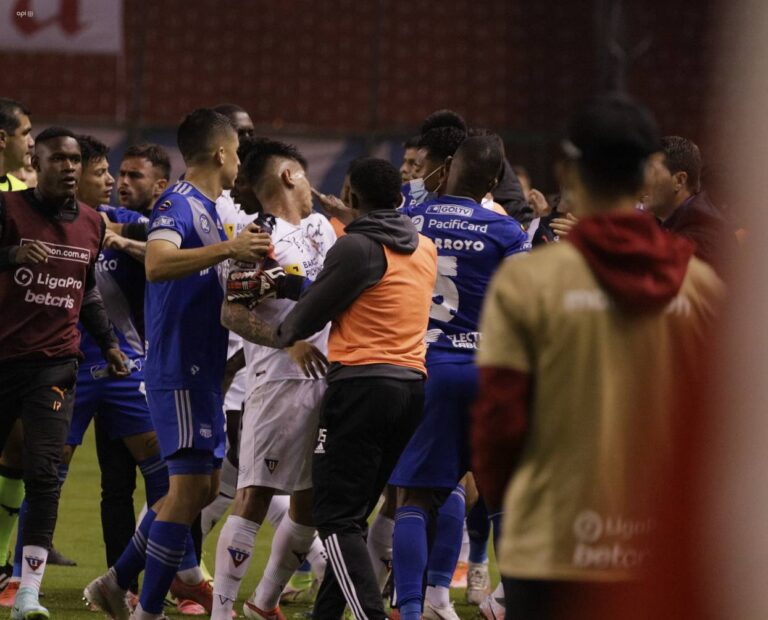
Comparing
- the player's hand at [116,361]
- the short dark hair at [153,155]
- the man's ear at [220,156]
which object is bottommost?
the player's hand at [116,361]

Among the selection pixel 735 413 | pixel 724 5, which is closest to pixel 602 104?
pixel 735 413

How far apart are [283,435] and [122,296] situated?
6.13 feet

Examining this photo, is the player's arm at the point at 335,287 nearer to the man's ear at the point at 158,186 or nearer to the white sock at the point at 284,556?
the white sock at the point at 284,556

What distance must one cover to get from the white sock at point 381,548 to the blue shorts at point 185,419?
0.80 meters

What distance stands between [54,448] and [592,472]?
3.24m

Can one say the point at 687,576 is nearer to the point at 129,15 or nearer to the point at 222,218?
the point at 222,218

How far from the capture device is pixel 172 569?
521cm

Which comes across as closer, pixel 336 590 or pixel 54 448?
pixel 336 590

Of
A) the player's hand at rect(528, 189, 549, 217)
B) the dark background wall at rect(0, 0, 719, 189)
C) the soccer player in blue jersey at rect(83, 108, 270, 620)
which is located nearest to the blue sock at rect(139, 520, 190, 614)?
the soccer player in blue jersey at rect(83, 108, 270, 620)

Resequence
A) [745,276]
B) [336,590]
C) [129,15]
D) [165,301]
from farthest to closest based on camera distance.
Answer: [129,15], [165,301], [336,590], [745,276]

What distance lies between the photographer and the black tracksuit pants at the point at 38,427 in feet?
18.2

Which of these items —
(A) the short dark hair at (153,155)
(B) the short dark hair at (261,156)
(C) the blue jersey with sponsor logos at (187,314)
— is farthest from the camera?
(A) the short dark hair at (153,155)

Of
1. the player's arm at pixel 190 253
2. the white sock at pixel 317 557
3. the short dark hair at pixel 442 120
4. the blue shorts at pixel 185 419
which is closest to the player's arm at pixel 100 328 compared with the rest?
the blue shorts at pixel 185 419

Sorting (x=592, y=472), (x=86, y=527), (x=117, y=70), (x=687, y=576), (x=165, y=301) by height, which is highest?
(x=592, y=472)
